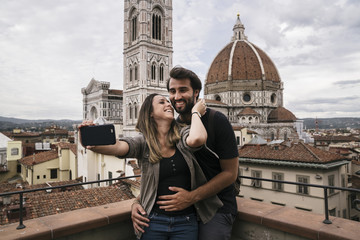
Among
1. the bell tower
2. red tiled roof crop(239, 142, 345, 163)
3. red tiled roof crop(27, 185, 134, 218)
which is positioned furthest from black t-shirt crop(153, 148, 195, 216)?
the bell tower

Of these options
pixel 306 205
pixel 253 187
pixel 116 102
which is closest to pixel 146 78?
pixel 116 102

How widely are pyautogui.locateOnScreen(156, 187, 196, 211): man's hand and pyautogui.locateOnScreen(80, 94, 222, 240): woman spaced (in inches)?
2.4

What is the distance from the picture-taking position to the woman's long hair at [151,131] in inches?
83.1

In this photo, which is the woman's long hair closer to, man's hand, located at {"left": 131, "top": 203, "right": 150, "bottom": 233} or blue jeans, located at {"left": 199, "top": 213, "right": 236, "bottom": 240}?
man's hand, located at {"left": 131, "top": 203, "right": 150, "bottom": 233}

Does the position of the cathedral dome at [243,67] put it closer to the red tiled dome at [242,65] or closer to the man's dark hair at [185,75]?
the red tiled dome at [242,65]

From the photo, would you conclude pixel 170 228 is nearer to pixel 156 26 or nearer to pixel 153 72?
pixel 153 72

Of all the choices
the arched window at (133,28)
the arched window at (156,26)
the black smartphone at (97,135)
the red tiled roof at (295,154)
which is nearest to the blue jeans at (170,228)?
A: the black smartphone at (97,135)

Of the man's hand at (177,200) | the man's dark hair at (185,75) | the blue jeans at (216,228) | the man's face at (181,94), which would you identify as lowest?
the blue jeans at (216,228)

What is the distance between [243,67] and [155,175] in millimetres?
65772

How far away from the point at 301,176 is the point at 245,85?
165ft

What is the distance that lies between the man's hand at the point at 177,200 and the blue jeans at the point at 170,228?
4.0 inches

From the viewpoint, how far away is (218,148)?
2.19 meters

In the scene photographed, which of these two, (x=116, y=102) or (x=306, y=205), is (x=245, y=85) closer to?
(x=116, y=102)

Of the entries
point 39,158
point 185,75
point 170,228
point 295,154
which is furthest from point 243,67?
point 170,228
